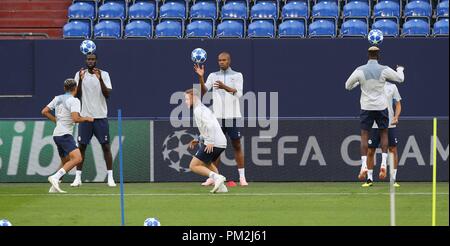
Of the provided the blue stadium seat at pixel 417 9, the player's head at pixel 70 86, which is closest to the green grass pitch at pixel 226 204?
the player's head at pixel 70 86

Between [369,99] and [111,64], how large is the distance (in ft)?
25.1

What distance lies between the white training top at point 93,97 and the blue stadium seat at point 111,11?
22.8 feet

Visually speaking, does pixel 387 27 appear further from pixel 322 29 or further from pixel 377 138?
pixel 377 138

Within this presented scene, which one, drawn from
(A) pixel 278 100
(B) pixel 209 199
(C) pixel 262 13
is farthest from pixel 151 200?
(C) pixel 262 13

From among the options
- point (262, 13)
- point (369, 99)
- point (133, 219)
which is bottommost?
point (133, 219)

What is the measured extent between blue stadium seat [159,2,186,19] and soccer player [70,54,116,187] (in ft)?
22.6

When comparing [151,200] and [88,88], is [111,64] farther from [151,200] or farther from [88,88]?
[151,200]

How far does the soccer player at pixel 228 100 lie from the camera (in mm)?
19270

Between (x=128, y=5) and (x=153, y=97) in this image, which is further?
(x=128, y=5)

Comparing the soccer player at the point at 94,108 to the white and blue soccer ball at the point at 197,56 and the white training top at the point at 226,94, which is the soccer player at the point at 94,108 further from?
the white training top at the point at 226,94

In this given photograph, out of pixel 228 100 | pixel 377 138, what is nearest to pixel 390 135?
pixel 377 138

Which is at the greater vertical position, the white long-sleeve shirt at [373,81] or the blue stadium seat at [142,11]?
the blue stadium seat at [142,11]

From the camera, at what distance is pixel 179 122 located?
20.5 metres

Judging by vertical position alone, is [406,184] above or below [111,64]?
below
